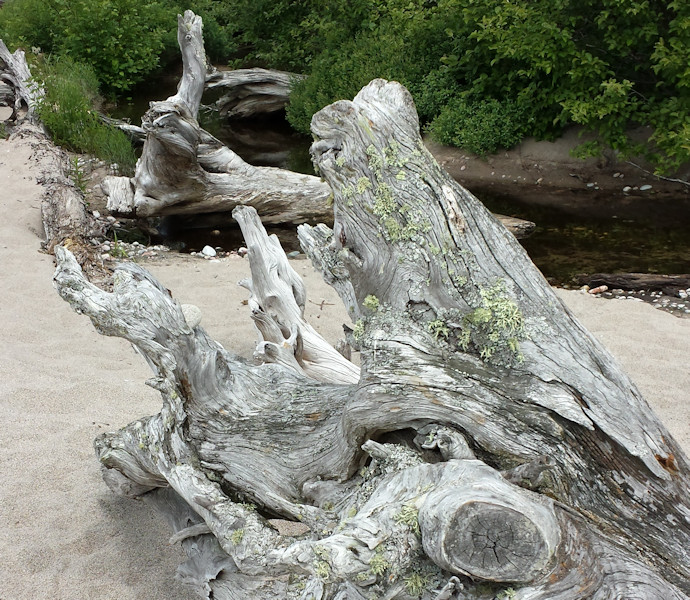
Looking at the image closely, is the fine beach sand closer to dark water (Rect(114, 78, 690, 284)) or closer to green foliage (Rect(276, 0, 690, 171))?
dark water (Rect(114, 78, 690, 284))

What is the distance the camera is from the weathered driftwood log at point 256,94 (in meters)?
13.6

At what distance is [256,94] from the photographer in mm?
13797

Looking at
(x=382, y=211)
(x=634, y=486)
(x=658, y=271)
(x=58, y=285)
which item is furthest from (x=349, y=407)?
(x=658, y=271)

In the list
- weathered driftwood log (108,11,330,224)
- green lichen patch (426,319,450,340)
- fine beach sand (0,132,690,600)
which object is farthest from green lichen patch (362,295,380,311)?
weathered driftwood log (108,11,330,224)

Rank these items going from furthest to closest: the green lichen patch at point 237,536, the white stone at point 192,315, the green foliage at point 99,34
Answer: the green foliage at point 99,34
the white stone at point 192,315
the green lichen patch at point 237,536

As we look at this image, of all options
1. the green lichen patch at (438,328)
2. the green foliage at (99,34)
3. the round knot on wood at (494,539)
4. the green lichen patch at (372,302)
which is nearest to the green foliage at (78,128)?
the green foliage at (99,34)

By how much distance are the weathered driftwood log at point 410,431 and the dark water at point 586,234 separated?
502 centimetres

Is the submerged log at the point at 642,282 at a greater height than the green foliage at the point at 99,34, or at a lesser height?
lesser

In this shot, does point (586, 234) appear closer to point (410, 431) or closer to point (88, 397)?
point (88, 397)

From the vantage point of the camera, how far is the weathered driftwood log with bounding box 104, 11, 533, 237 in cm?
770

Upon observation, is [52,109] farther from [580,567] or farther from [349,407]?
[580,567]

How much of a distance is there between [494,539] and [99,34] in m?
15.2

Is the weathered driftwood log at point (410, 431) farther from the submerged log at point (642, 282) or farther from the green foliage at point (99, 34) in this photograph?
the green foliage at point (99, 34)

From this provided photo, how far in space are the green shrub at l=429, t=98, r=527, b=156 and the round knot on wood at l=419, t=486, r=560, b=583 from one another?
33.3 feet
